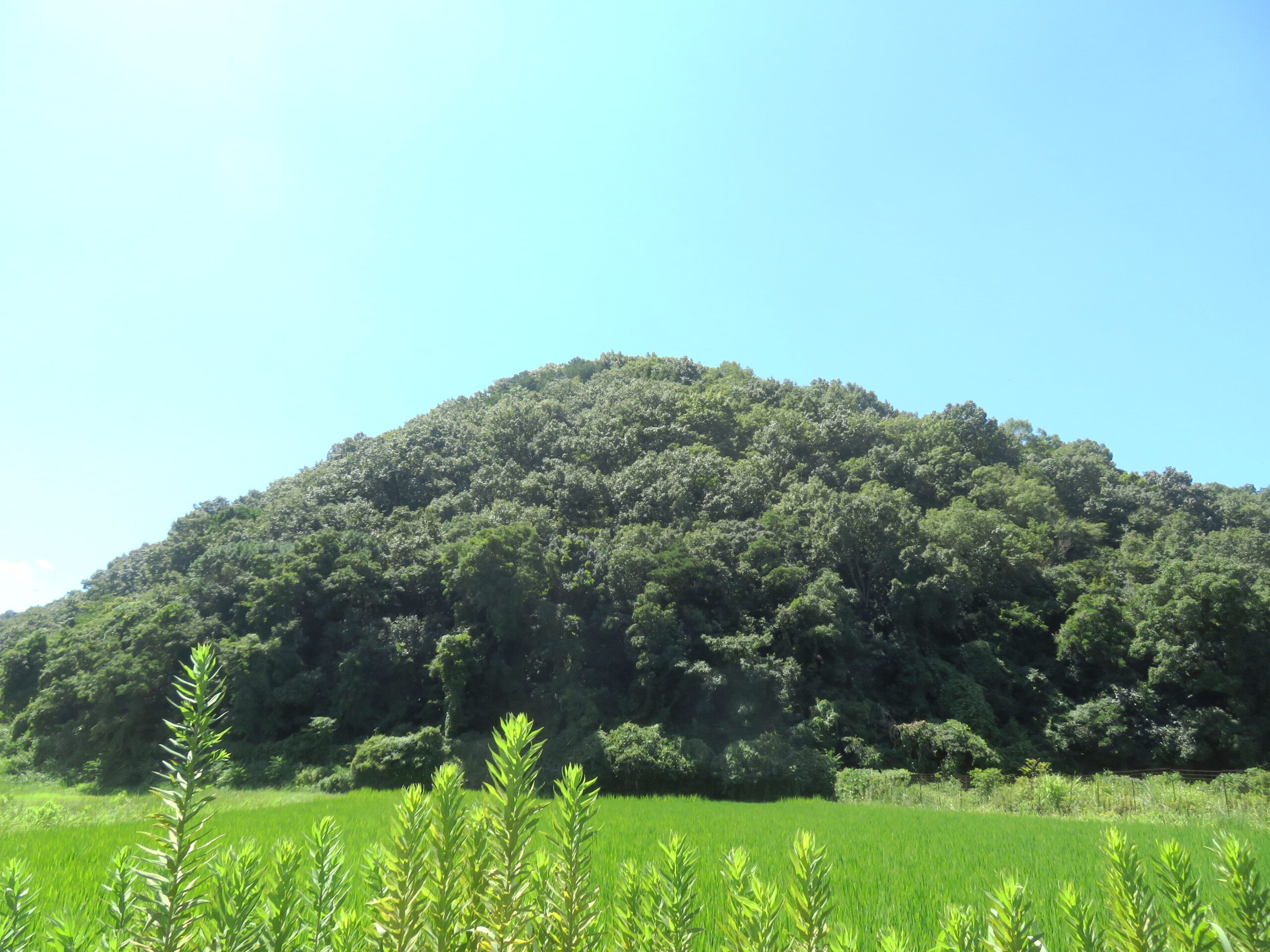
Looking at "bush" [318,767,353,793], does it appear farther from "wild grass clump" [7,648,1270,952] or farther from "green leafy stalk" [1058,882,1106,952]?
"green leafy stalk" [1058,882,1106,952]

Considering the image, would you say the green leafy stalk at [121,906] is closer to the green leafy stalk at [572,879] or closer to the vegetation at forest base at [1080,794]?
the green leafy stalk at [572,879]

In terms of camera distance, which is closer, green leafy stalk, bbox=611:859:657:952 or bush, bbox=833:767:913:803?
green leafy stalk, bbox=611:859:657:952

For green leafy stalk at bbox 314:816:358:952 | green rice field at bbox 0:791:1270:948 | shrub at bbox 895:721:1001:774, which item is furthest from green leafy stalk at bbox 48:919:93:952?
shrub at bbox 895:721:1001:774

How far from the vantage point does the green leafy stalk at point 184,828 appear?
0.85 metres

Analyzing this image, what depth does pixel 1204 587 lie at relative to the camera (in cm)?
2338

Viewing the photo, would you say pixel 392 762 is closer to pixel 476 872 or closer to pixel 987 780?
pixel 987 780

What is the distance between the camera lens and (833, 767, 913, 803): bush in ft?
63.0

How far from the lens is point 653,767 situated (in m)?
20.6

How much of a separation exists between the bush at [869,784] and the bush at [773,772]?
0.38 m

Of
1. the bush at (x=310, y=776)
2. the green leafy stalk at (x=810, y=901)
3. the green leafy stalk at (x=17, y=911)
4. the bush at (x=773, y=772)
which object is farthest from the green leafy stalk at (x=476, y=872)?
the bush at (x=310, y=776)

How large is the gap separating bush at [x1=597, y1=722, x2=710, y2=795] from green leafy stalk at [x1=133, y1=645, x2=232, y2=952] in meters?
21.4

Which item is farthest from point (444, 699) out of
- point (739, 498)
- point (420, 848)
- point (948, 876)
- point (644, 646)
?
point (420, 848)

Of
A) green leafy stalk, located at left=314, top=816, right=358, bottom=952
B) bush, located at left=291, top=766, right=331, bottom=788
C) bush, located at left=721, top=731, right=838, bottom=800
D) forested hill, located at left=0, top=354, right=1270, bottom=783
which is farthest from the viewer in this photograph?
forested hill, located at left=0, top=354, right=1270, bottom=783

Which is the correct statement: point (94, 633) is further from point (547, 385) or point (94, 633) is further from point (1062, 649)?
point (1062, 649)
